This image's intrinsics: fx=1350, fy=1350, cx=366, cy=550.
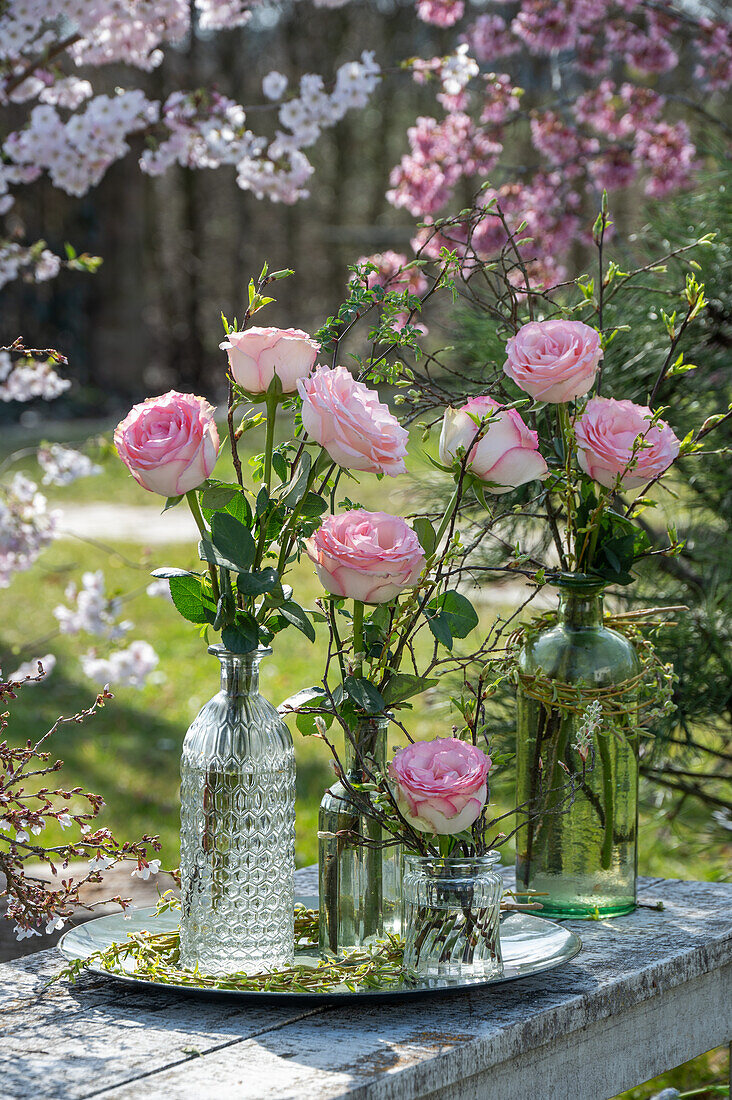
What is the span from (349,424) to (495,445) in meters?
0.15

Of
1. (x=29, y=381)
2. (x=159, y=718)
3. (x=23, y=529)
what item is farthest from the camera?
(x=159, y=718)

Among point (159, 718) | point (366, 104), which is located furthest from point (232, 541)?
point (159, 718)

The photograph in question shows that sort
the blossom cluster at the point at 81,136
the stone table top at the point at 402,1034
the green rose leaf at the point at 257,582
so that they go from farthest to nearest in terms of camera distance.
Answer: the blossom cluster at the point at 81,136 → the green rose leaf at the point at 257,582 → the stone table top at the point at 402,1034

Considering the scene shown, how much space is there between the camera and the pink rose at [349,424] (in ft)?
3.47

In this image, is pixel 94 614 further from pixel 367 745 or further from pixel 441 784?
pixel 441 784

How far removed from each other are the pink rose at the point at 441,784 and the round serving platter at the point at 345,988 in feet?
0.45

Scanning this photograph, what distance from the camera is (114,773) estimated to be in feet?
12.4

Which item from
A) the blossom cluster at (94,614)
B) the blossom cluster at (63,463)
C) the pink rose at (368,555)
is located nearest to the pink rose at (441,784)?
the pink rose at (368,555)

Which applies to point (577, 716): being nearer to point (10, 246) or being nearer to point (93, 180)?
point (10, 246)

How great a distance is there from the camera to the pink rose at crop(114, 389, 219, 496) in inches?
41.8

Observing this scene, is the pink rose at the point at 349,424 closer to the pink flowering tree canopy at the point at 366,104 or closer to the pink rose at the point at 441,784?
the pink rose at the point at 441,784

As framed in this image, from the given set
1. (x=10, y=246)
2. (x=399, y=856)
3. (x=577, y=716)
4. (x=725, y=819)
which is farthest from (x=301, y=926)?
(x=10, y=246)

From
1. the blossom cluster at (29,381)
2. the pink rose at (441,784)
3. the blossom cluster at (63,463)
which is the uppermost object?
the blossom cluster at (29,381)

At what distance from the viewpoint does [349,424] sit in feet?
3.46
